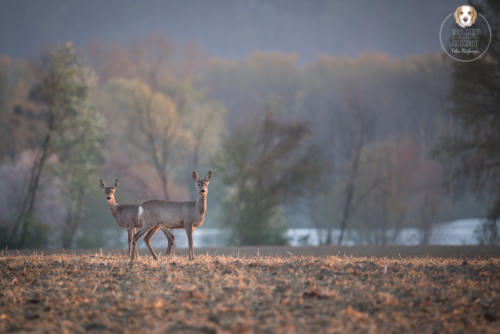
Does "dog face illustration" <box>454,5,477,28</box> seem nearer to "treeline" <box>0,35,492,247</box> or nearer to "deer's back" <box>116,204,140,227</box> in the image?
"treeline" <box>0,35,492,247</box>

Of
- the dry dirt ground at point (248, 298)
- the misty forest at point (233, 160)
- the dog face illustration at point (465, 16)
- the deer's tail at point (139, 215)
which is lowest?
the dry dirt ground at point (248, 298)

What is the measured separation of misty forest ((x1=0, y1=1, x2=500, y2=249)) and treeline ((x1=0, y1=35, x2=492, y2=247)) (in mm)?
139

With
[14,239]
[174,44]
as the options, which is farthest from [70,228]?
[174,44]

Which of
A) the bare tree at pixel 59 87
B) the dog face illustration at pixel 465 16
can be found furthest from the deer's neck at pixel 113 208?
the dog face illustration at pixel 465 16

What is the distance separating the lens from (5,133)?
41875 millimetres

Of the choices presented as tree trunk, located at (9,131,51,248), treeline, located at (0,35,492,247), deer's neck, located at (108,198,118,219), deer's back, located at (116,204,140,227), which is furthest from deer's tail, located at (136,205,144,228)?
tree trunk, located at (9,131,51,248)

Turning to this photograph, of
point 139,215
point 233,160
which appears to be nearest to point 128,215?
point 139,215

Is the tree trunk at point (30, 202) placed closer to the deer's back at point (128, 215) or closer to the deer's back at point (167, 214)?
the deer's back at point (128, 215)

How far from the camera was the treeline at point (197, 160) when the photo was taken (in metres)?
34.4

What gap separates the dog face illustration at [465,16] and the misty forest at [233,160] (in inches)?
29.0

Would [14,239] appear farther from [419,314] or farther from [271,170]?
[419,314]

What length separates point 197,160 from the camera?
45.5 meters

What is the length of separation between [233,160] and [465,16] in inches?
691

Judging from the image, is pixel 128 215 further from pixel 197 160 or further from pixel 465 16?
pixel 197 160
